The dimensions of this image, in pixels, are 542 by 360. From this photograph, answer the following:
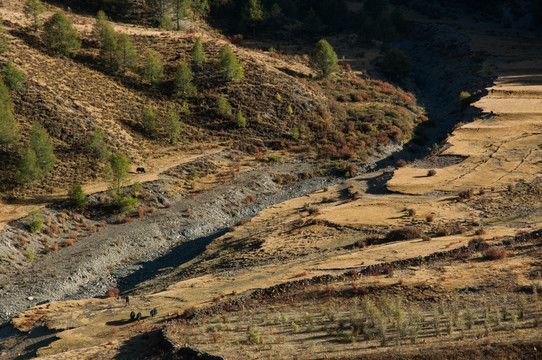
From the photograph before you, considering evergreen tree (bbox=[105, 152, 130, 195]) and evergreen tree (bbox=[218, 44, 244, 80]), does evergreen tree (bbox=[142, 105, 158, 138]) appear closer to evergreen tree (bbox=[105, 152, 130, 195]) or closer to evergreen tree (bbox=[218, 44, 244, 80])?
evergreen tree (bbox=[105, 152, 130, 195])

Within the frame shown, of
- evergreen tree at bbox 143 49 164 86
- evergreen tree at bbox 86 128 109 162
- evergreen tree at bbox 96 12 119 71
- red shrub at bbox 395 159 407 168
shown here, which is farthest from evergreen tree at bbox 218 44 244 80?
red shrub at bbox 395 159 407 168

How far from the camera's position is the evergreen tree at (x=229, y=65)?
8812 cm

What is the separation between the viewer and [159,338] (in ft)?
106

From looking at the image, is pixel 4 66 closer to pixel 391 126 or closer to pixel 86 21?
pixel 86 21

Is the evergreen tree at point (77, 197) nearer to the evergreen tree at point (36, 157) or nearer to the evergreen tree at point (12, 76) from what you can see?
the evergreen tree at point (36, 157)

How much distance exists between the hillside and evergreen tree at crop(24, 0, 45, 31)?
4.53ft

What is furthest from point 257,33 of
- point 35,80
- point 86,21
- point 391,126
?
point 35,80

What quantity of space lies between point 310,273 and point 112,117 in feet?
163

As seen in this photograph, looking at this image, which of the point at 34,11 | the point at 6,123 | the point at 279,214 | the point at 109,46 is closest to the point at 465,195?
the point at 279,214

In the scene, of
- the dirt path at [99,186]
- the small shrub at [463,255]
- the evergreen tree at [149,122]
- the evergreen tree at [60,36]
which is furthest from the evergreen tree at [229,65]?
the small shrub at [463,255]

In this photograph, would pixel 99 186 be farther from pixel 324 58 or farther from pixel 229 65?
pixel 324 58

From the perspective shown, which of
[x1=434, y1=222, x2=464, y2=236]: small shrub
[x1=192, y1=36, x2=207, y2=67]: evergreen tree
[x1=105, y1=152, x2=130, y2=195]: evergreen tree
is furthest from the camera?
[x1=192, y1=36, x2=207, y2=67]: evergreen tree

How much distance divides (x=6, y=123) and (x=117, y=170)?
614 inches

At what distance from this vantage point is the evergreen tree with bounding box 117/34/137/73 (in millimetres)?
85250
